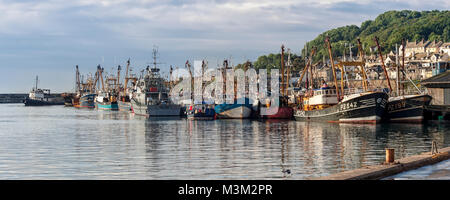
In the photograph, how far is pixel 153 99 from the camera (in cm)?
12256

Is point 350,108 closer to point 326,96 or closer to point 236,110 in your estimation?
point 326,96

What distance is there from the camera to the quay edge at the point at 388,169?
878 inches

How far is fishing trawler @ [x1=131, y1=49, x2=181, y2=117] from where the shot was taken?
389 feet

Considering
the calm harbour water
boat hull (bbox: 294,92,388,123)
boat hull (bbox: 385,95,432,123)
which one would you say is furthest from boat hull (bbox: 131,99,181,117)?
the calm harbour water

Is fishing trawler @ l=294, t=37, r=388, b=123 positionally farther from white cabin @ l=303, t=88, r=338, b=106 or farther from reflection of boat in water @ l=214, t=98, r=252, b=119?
reflection of boat in water @ l=214, t=98, r=252, b=119

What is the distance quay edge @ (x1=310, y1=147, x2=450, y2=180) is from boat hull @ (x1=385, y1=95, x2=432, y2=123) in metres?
49.8

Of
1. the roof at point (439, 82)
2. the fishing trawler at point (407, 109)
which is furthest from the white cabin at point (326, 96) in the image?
the roof at point (439, 82)

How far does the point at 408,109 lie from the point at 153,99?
60275mm

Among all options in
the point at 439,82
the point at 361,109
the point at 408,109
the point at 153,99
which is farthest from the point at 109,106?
the point at 408,109

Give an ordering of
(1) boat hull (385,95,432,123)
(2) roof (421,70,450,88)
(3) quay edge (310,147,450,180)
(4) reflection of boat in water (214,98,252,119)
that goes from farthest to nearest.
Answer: (4) reflection of boat in water (214,98,252,119)
(2) roof (421,70,450,88)
(1) boat hull (385,95,432,123)
(3) quay edge (310,147,450,180)

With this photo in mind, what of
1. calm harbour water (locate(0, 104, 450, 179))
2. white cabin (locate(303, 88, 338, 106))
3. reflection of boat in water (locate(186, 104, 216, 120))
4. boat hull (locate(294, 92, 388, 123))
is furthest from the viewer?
reflection of boat in water (locate(186, 104, 216, 120))

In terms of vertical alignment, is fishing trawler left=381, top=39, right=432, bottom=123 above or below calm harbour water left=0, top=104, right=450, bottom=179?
above
